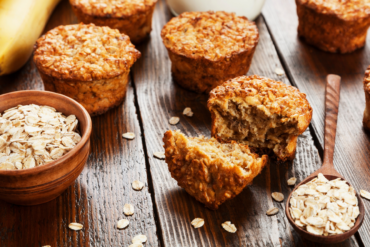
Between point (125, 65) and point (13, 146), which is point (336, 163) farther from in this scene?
point (13, 146)

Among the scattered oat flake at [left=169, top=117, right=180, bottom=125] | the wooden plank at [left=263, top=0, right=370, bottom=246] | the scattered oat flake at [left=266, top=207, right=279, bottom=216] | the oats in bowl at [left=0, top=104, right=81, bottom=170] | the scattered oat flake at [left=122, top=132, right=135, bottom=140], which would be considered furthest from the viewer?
the scattered oat flake at [left=169, top=117, right=180, bottom=125]

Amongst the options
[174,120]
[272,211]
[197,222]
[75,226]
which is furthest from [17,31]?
[272,211]

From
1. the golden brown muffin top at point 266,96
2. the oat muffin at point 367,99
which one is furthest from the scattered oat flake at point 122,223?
the oat muffin at point 367,99

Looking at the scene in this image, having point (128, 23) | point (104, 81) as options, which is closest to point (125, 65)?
point (104, 81)

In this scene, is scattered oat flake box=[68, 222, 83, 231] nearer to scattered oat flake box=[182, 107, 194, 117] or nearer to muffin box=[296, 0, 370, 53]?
Answer: scattered oat flake box=[182, 107, 194, 117]

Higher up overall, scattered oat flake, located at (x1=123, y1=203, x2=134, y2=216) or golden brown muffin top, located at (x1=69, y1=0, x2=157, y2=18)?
golden brown muffin top, located at (x1=69, y1=0, x2=157, y2=18)

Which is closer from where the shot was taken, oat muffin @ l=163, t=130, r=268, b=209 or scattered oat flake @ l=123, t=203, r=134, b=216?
oat muffin @ l=163, t=130, r=268, b=209

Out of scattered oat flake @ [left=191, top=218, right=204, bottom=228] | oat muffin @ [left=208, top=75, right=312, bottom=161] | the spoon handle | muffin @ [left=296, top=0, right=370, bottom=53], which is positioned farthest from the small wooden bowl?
muffin @ [left=296, top=0, right=370, bottom=53]
